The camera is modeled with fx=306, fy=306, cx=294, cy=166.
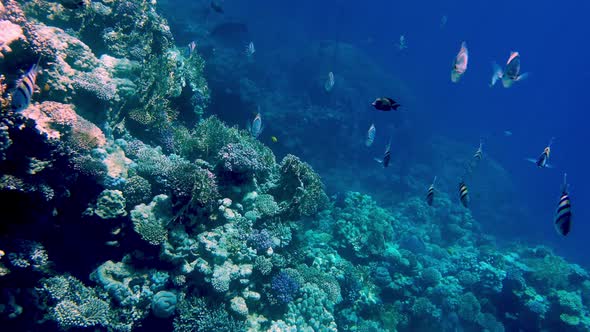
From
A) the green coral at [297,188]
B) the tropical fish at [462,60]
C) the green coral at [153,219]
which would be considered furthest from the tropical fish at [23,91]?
the tropical fish at [462,60]

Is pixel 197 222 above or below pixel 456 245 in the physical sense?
below

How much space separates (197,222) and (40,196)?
8.29 feet

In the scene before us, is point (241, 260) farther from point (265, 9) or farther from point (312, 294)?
point (265, 9)

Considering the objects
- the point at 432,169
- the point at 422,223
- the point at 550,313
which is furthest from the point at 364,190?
the point at 550,313

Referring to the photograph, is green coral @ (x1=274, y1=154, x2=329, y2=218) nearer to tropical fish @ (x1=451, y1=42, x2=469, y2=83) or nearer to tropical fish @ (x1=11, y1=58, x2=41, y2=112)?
tropical fish @ (x1=451, y1=42, x2=469, y2=83)

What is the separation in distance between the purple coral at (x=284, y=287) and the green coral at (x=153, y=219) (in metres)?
2.48

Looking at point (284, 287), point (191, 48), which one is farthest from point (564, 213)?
→ point (191, 48)

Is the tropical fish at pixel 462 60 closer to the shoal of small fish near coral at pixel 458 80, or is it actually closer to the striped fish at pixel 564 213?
the shoal of small fish near coral at pixel 458 80

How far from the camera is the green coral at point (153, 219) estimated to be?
18.1 feet

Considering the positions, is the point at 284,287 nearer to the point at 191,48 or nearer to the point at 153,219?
the point at 153,219

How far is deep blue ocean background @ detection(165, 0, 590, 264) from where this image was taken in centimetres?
3038

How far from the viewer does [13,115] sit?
455cm

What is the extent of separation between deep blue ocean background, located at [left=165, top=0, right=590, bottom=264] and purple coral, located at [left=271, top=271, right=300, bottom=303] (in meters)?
13.2

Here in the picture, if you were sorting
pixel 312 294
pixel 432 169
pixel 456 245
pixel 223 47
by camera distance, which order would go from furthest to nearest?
pixel 432 169, pixel 223 47, pixel 456 245, pixel 312 294
